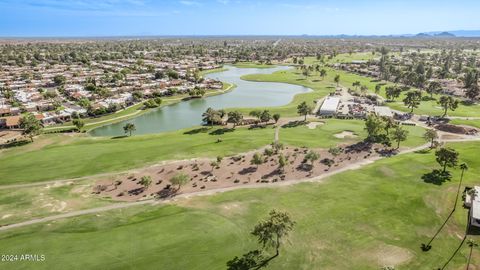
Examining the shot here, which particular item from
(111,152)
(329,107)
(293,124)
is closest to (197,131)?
(111,152)

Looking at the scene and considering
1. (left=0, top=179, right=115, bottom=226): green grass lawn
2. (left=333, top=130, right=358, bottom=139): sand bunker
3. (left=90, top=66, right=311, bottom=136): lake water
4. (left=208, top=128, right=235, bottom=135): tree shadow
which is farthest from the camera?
(left=90, top=66, right=311, bottom=136): lake water

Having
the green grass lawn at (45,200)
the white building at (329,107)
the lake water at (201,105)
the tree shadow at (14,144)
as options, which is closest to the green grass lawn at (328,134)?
the white building at (329,107)

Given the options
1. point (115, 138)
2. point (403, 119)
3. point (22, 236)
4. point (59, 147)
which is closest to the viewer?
point (22, 236)

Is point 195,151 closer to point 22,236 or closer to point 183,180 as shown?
point 183,180

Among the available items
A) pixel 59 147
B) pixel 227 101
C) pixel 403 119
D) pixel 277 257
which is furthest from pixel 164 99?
pixel 277 257

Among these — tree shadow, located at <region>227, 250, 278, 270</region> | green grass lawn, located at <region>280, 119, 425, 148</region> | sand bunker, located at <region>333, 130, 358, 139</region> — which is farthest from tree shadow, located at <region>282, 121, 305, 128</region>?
tree shadow, located at <region>227, 250, 278, 270</region>

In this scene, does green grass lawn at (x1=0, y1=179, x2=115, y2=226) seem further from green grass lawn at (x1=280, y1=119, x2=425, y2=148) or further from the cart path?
green grass lawn at (x1=280, y1=119, x2=425, y2=148)
